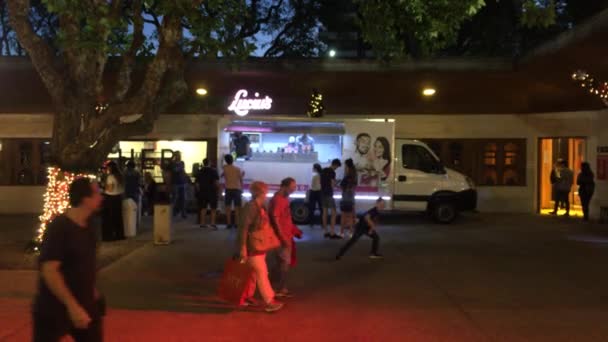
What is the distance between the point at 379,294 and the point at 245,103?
1107 centimetres

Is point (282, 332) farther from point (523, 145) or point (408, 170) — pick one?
point (523, 145)

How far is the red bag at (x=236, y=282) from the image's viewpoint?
8.44 metres

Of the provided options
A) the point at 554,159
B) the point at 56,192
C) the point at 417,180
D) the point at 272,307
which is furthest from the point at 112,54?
the point at 554,159

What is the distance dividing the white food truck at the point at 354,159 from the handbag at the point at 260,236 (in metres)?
9.11

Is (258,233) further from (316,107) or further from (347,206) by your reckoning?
(316,107)

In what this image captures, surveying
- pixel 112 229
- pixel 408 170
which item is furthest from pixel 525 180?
pixel 112 229

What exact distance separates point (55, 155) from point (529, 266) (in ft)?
27.5

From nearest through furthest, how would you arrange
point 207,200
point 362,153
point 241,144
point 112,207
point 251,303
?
point 251,303
point 112,207
point 207,200
point 362,153
point 241,144

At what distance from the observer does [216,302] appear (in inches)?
351

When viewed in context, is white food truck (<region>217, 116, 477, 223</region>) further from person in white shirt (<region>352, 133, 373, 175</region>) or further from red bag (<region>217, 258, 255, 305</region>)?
red bag (<region>217, 258, 255, 305</region>)

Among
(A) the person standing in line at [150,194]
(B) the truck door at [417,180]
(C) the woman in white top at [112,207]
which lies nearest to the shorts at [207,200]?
(C) the woman in white top at [112,207]

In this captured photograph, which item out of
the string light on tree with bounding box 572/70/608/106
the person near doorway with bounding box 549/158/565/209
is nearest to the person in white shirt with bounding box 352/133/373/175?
the string light on tree with bounding box 572/70/608/106

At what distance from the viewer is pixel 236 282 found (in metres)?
8.51

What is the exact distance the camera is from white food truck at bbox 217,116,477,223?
17.5 metres
